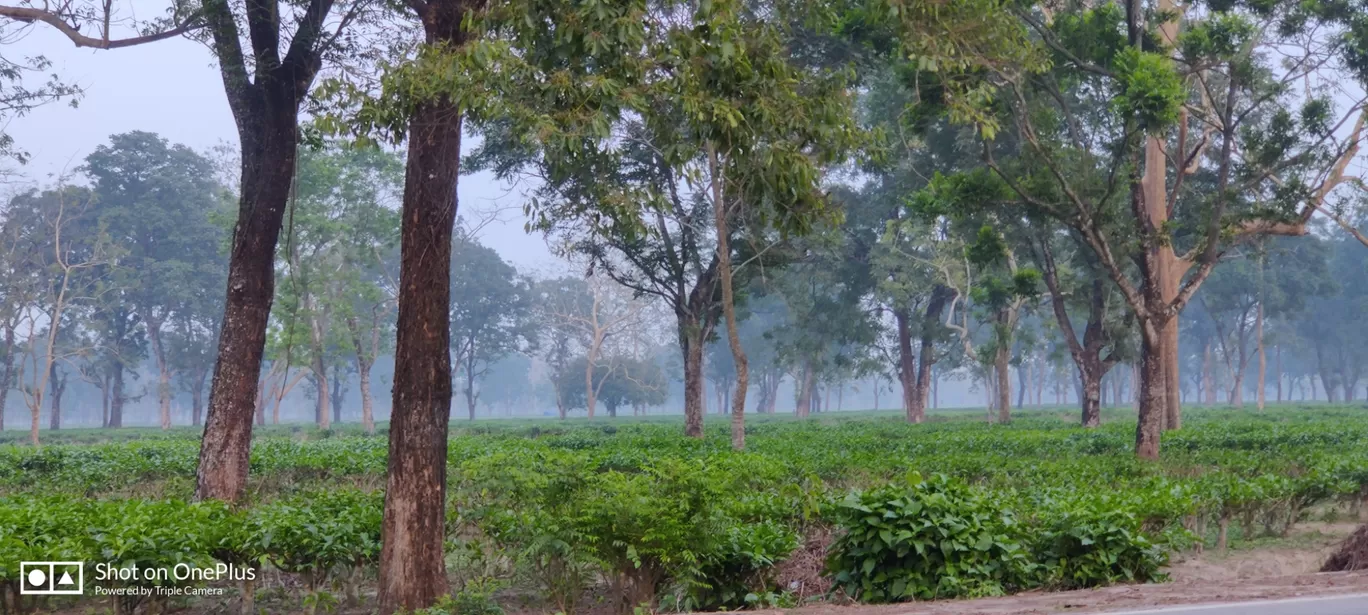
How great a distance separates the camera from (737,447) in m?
19.2

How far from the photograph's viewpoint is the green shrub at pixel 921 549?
7.85 meters

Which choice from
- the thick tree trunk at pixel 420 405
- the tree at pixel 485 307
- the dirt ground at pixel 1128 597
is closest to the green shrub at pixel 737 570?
the dirt ground at pixel 1128 597

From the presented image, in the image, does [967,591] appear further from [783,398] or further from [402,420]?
[783,398]

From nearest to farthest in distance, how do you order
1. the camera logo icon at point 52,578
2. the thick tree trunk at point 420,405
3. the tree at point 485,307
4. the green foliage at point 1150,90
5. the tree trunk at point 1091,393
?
the camera logo icon at point 52,578 → the thick tree trunk at point 420,405 → the green foliage at point 1150,90 → the tree trunk at point 1091,393 → the tree at point 485,307

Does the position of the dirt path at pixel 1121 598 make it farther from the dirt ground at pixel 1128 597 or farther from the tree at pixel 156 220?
the tree at pixel 156 220

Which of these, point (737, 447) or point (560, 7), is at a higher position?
point (560, 7)

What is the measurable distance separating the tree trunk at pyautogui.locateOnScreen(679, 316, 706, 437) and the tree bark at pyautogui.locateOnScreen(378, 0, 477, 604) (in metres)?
17.0

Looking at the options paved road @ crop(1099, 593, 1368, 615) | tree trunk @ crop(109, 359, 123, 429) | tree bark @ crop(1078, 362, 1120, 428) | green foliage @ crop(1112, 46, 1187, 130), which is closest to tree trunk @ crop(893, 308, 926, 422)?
tree bark @ crop(1078, 362, 1120, 428)

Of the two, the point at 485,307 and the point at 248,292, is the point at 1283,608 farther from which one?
the point at 485,307

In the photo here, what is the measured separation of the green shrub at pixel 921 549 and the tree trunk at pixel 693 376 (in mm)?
16684

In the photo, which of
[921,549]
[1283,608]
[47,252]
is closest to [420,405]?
[921,549]

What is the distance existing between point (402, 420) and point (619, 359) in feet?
199

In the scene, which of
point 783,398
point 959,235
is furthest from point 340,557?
point 783,398

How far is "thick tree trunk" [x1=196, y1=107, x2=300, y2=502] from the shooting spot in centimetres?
1194
